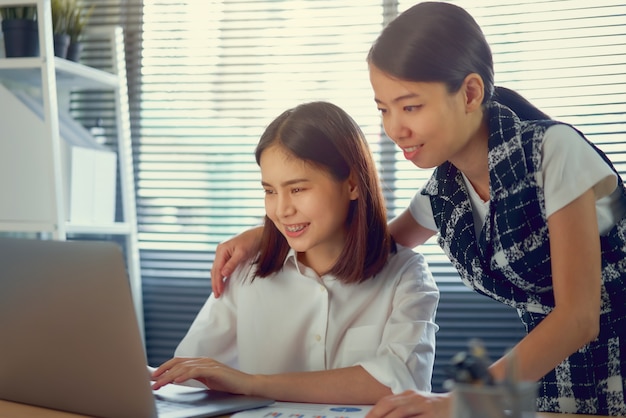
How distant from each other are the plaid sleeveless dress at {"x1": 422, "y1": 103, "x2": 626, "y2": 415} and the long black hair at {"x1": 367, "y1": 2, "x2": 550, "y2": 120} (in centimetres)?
11

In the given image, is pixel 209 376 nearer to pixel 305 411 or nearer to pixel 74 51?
pixel 305 411

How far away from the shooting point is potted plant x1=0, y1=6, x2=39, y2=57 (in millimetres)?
2338

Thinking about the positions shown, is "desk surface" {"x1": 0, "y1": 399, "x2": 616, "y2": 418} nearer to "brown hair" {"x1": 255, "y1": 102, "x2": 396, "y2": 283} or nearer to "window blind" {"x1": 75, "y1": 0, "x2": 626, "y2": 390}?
"brown hair" {"x1": 255, "y1": 102, "x2": 396, "y2": 283}

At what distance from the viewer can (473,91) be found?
1.31m

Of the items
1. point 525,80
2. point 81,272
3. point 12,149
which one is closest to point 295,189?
point 81,272

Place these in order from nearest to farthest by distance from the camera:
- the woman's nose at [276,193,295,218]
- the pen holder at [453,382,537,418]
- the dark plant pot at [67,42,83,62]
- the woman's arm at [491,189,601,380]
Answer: the pen holder at [453,382,537,418]
the woman's arm at [491,189,601,380]
the woman's nose at [276,193,295,218]
the dark plant pot at [67,42,83,62]

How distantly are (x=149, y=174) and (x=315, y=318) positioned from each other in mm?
1626

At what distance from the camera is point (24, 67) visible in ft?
7.54

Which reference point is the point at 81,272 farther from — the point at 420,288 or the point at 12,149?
the point at 12,149

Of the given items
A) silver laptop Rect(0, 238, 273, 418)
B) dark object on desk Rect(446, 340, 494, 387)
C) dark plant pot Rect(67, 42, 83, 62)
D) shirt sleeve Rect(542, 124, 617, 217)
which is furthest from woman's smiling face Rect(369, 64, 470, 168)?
dark plant pot Rect(67, 42, 83, 62)

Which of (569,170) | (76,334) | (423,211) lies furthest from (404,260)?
(76,334)

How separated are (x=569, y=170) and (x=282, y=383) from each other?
0.58 meters

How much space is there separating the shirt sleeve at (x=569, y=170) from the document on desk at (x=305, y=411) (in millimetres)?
434

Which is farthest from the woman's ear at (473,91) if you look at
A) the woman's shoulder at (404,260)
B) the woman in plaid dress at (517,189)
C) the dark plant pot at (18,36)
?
the dark plant pot at (18,36)
